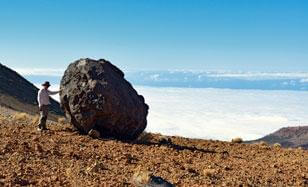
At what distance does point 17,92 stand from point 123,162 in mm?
62484

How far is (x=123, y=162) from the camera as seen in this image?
1989 cm

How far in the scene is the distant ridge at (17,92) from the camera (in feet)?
229

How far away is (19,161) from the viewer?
17984 mm

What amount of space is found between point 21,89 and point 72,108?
200ft

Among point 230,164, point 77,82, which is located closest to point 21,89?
point 77,82

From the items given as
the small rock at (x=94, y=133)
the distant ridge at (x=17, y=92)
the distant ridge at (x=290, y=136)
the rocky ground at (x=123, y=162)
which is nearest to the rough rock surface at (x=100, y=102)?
the small rock at (x=94, y=133)

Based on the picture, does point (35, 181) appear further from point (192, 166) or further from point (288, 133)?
point (288, 133)

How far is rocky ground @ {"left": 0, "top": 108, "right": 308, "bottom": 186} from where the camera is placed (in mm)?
16734

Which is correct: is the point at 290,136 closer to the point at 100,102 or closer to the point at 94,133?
the point at 100,102

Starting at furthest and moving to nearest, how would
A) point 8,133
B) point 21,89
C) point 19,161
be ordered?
point 21,89 → point 8,133 → point 19,161

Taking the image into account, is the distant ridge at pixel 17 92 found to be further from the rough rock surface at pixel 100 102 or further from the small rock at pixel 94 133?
the small rock at pixel 94 133

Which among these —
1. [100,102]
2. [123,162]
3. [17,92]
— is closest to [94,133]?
[100,102]

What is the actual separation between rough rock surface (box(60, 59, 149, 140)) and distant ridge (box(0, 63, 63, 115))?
40861 millimetres

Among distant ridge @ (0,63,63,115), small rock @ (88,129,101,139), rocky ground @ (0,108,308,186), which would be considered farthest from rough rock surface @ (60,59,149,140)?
distant ridge @ (0,63,63,115)
